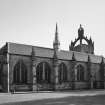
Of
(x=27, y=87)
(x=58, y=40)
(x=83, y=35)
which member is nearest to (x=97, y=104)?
(x=27, y=87)

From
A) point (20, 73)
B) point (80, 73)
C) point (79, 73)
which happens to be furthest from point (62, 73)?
point (20, 73)

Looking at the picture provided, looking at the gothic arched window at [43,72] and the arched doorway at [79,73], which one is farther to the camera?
the arched doorway at [79,73]

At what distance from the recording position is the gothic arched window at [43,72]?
36969 mm

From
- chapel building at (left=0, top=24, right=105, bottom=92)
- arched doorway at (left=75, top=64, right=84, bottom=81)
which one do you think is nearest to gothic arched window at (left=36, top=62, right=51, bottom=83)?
chapel building at (left=0, top=24, right=105, bottom=92)

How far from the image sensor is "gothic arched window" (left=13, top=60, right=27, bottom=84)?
33.8m

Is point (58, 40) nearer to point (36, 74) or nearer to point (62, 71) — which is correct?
point (62, 71)

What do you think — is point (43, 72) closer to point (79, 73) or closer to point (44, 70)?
point (44, 70)

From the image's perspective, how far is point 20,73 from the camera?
34.3m

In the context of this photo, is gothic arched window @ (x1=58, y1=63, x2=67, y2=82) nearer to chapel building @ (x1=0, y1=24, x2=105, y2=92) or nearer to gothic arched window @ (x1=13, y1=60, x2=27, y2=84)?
chapel building @ (x1=0, y1=24, x2=105, y2=92)

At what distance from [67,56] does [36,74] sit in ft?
36.4

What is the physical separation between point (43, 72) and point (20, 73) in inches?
228

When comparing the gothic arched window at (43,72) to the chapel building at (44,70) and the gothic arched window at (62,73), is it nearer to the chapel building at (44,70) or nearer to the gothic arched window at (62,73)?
the chapel building at (44,70)

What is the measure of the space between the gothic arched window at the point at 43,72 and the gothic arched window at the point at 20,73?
3.30m

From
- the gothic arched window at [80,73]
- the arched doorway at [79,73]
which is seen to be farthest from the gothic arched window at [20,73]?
the gothic arched window at [80,73]
